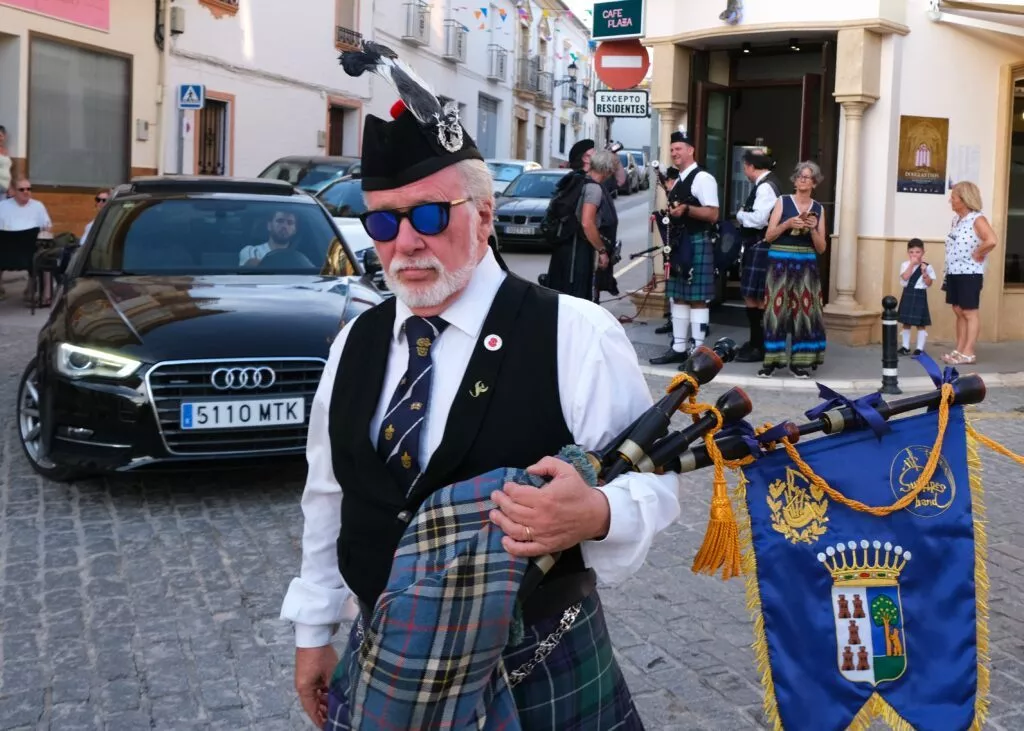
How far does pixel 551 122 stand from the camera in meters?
53.0

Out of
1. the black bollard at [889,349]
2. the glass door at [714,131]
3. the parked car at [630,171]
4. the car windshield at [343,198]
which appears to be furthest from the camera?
the parked car at [630,171]

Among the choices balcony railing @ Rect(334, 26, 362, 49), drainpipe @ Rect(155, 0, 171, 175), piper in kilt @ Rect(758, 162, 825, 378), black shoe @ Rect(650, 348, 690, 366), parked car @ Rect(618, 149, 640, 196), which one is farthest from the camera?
parked car @ Rect(618, 149, 640, 196)

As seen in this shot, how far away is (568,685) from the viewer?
211 cm

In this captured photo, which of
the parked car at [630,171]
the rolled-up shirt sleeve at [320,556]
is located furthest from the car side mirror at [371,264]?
the parked car at [630,171]

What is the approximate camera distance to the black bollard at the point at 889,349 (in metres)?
9.55

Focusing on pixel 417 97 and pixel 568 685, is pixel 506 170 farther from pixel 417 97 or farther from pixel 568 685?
pixel 568 685

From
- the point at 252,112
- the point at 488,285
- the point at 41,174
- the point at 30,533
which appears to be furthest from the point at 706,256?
the point at 252,112

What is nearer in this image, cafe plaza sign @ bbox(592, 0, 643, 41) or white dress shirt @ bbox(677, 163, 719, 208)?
white dress shirt @ bbox(677, 163, 719, 208)

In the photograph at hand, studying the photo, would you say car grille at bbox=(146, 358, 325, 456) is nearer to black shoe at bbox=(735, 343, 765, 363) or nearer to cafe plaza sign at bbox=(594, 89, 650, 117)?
black shoe at bbox=(735, 343, 765, 363)

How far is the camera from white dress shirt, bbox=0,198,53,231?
1439 centimetres

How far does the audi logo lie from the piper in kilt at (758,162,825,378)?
18.6 ft

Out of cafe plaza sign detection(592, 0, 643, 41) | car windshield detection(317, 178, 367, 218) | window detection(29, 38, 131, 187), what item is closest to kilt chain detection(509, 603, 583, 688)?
car windshield detection(317, 178, 367, 218)

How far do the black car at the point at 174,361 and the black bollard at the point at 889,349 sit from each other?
4325 millimetres

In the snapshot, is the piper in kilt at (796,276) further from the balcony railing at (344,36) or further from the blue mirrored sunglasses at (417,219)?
the balcony railing at (344,36)
